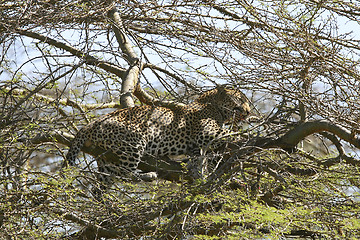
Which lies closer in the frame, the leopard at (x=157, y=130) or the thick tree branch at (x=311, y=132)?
the thick tree branch at (x=311, y=132)

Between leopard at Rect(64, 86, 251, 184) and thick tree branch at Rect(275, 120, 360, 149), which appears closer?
thick tree branch at Rect(275, 120, 360, 149)

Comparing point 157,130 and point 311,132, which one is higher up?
point 157,130

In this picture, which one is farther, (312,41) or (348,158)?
(348,158)

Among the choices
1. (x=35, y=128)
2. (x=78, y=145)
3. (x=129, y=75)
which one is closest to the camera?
(x=35, y=128)

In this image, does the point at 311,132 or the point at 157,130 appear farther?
the point at 157,130

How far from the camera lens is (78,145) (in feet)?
24.8

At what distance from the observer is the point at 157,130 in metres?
8.42

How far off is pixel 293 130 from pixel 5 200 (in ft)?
11.9

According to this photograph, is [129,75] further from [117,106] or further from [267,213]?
[267,213]

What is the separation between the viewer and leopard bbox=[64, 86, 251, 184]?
7.81m

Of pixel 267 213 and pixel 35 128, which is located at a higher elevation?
pixel 35 128

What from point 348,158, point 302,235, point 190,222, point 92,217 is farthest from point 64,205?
point 348,158

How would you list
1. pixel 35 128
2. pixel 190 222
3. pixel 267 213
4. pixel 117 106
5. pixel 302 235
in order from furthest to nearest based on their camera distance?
pixel 117 106 < pixel 302 235 < pixel 35 128 < pixel 190 222 < pixel 267 213

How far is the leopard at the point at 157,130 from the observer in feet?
25.6
